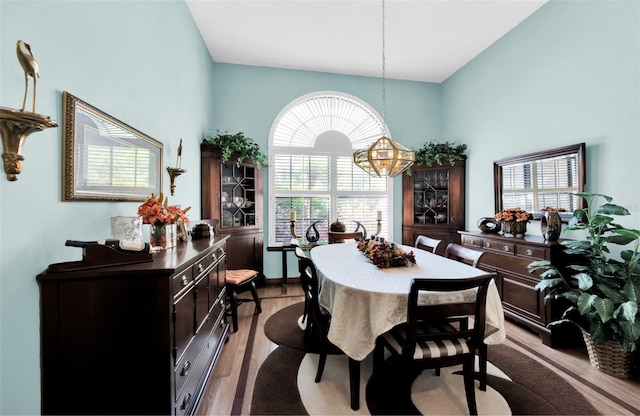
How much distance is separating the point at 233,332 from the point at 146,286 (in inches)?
70.2

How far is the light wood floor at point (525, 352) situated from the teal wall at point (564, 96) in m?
1.26

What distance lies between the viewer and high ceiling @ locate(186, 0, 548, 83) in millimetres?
3045

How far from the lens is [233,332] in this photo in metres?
2.80

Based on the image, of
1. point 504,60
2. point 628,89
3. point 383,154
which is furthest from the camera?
point 504,60

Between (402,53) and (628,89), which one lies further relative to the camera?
(402,53)

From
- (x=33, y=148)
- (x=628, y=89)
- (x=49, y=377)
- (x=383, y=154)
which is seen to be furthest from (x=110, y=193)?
(x=628, y=89)

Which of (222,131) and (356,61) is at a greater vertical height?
(356,61)

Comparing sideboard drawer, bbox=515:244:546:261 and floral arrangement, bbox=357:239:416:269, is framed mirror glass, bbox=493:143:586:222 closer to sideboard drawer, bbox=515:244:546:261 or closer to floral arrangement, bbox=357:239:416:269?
sideboard drawer, bbox=515:244:546:261

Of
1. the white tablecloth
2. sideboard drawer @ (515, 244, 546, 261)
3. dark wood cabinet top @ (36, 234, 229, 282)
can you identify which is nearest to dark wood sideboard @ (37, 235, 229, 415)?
dark wood cabinet top @ (36, 234, 229, 282)

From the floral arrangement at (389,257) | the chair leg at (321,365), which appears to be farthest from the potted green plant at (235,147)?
the chair leg at (321,365)

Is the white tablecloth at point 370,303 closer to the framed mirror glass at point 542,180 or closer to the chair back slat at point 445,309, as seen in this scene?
the chair back slat at point 445,309

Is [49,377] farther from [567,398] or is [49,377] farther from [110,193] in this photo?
[567,398]

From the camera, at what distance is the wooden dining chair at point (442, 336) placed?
1.46 metres

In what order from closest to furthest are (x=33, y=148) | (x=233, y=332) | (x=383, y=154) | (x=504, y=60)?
(x=33, y=148) < (x=383, y=154) < (x=233, y=332) < (x=504, y=60)
